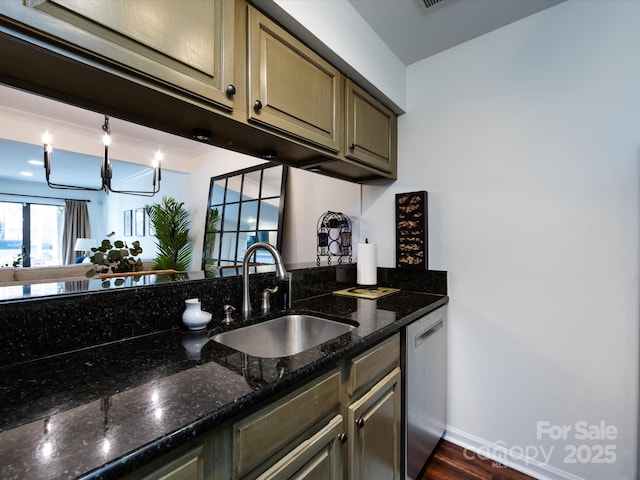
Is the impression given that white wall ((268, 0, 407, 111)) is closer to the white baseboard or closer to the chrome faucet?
the chrome faucet

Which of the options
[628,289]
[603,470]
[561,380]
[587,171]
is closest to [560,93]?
[587,171]

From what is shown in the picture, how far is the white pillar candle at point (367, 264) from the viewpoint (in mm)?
1928

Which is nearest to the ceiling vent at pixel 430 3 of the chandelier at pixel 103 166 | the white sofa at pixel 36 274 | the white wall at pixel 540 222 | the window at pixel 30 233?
the white wall at pixel 540 222

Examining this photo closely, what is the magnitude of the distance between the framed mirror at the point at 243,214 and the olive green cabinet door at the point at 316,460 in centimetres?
175

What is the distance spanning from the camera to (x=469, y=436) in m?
1.69

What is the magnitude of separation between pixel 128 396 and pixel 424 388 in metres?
1.36

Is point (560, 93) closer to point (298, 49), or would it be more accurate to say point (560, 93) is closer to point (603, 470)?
point (298, 49)

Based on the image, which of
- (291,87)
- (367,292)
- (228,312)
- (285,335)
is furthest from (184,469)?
(367,292)

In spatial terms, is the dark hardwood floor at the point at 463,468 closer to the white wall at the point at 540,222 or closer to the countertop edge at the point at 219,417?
the white wall at the point at 540,222

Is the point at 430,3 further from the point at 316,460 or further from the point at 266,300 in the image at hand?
the point at 316,460

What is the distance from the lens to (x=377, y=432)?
112cm

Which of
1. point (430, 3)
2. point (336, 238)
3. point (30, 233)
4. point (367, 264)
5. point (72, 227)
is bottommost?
point (367, 264)

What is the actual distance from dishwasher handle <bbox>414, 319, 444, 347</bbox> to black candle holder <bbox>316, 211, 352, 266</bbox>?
0.82 metres

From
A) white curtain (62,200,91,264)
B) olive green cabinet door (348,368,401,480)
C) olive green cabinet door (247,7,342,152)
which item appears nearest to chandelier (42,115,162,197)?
olive green cabinet door (247,7,342,152)
